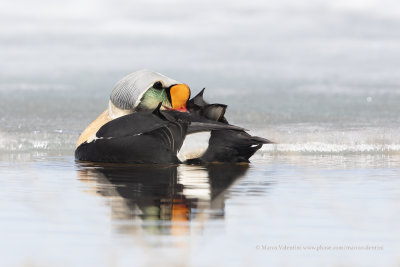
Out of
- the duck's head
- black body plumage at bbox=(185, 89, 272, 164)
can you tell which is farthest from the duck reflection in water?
the duck's head

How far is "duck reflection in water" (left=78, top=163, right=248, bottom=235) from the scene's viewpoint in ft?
16.0

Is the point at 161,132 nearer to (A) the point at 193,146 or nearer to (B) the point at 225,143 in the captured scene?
(A) the point at 193,146

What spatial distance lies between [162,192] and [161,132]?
2.06m

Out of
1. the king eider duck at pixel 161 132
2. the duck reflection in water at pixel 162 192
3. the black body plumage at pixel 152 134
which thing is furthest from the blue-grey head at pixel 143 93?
the duck reflection in water at pixel 162 192

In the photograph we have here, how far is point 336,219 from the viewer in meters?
A: 5.04

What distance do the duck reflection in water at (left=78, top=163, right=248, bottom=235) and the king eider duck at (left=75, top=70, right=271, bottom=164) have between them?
12cm

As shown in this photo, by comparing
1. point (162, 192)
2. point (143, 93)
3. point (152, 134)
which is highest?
point (143, 93)

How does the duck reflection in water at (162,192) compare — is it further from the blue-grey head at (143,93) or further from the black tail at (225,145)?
the blue-grey head at (143,93)

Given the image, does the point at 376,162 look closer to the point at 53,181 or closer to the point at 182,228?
the point at 53,181

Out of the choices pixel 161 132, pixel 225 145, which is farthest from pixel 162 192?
pixel 225 145

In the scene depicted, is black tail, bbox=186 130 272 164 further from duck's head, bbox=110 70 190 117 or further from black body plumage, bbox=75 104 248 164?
duck's head, bbox=110 70 190 117

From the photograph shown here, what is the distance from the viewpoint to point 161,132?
823 cm

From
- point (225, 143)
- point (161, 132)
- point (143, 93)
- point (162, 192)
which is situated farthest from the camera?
point (143, 93)

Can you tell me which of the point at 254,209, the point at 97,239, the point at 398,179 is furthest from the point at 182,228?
the point at 398,179
